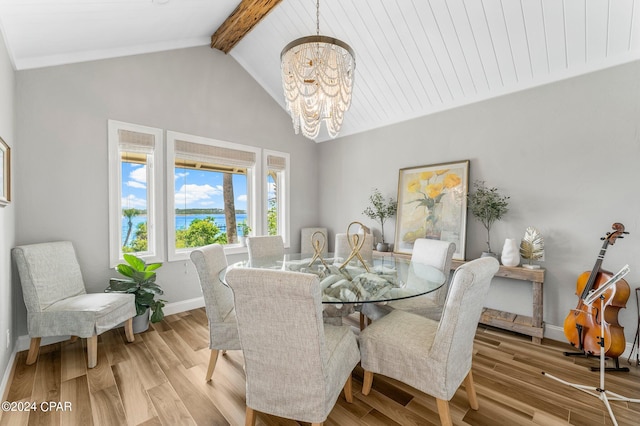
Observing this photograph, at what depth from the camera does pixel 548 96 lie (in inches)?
110

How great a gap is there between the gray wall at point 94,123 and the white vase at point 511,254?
3594mm

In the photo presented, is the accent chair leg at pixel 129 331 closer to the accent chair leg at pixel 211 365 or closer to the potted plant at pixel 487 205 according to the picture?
the accent chair leg at pixel 211 365

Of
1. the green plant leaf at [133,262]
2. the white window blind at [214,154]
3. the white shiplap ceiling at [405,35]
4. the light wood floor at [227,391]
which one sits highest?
the white shiplap ceiling at [405,35]

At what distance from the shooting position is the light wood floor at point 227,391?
1708mm

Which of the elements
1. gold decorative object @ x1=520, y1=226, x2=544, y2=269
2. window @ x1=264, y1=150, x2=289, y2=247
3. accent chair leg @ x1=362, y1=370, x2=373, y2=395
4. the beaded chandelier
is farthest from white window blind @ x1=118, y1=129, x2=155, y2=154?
gold decorative object @ x1=520, y1=226, x2=544, y2=269

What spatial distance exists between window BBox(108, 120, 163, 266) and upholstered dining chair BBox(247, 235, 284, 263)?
115 centimetres

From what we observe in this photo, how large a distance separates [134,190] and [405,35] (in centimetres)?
344

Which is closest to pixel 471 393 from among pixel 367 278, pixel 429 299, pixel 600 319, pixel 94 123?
pixel 429 299

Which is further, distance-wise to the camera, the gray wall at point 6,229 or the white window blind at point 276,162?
the white window blind at point 276,162

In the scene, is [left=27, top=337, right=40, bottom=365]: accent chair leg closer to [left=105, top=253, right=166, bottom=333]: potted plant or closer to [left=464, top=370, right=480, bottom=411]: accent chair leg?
[left=105, top=253, right=166, bottom=333]: potted plant

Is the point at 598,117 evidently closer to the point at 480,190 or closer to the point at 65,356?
the point at 480,190

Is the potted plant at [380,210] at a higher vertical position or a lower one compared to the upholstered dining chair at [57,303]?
higher

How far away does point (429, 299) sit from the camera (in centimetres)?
253

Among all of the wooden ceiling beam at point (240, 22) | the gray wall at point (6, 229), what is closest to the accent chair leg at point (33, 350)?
the gray wall at point (6, 229)
